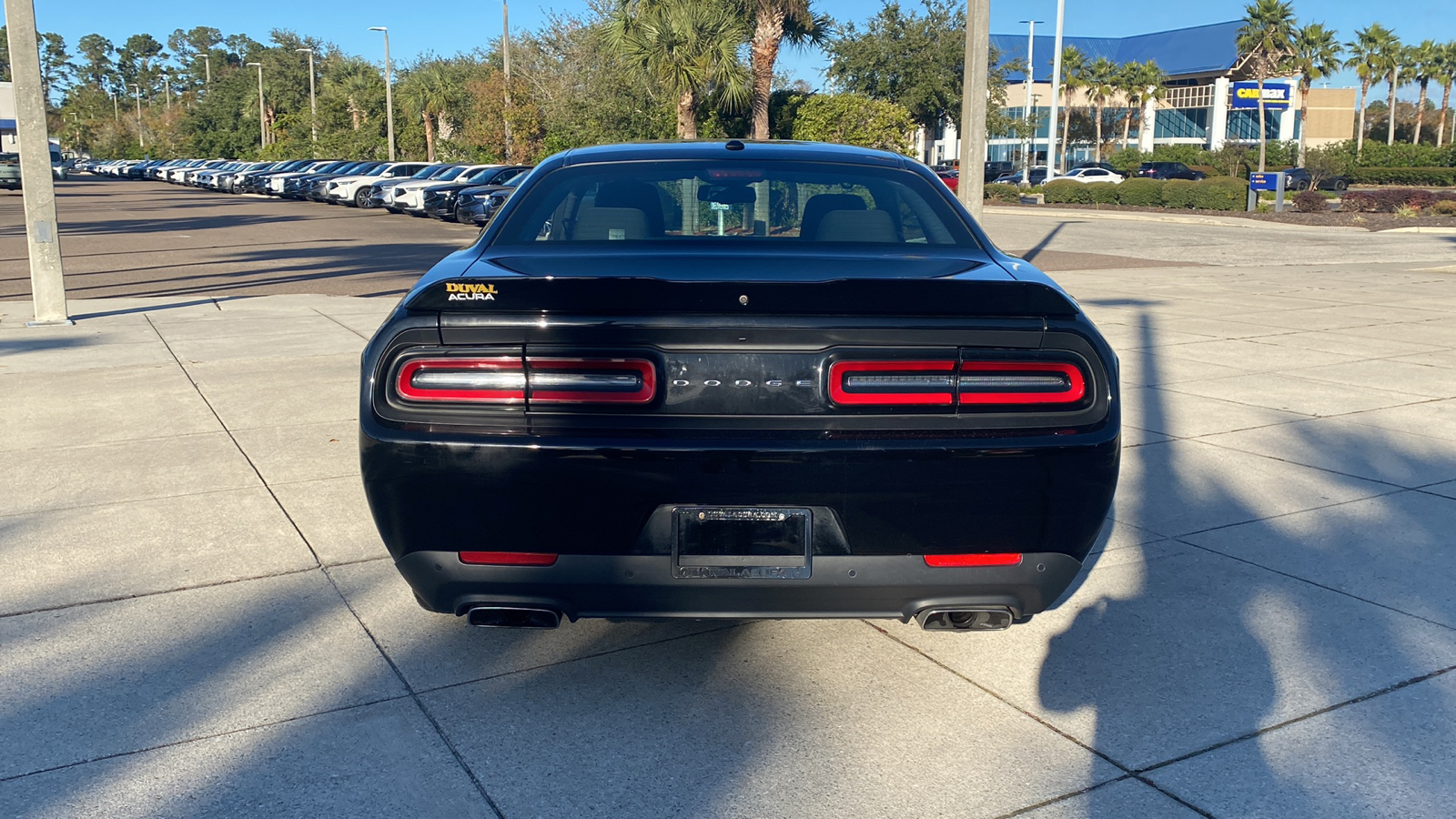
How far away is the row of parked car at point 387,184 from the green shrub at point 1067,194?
1924 centimetres

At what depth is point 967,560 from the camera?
3.24 m

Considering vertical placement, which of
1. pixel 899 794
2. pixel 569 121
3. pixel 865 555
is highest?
pixel 569 121

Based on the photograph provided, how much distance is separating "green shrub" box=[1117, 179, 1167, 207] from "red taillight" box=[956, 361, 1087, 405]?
3851 centimetres

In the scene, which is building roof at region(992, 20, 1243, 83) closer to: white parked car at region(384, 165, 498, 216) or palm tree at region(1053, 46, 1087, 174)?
palm tree at region(1053, 46, 1087, 174)

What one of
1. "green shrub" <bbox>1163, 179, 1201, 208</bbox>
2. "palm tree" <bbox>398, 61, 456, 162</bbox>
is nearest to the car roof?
"green shrub" <bbox>1163, 179, 1201, 208</bbox>

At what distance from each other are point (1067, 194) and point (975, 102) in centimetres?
3089

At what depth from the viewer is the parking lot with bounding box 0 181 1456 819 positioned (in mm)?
3072

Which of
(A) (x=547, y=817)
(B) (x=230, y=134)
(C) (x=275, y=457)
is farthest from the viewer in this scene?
(B) (x=230, y=134)

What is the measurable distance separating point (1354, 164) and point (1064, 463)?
220ft

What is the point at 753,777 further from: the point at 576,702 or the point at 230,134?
the point at 230,134

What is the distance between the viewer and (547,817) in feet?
9.62

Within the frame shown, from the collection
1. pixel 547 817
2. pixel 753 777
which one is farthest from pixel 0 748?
pixel 753 777

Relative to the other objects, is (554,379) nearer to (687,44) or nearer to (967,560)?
(967,560)

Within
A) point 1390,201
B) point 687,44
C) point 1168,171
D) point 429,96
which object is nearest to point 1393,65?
point 1168,171
